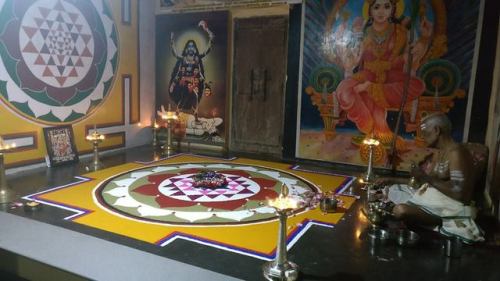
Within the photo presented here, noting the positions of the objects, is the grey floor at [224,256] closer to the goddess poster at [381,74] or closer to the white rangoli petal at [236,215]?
the white rangoli petal at [236,215]

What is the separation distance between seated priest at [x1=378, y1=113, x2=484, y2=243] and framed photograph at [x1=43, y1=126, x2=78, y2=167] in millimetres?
4112

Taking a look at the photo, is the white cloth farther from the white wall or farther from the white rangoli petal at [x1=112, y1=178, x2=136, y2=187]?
the white wall

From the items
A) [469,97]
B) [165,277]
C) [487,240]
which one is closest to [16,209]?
[165,277]

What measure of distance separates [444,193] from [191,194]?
2316 millimetres

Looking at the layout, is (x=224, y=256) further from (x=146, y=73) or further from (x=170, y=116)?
(x=146, y=73)

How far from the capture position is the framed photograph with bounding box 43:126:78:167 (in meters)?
4.98

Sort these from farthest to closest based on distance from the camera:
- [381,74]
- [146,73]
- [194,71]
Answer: [146,73] → [194,71] → [381,74]

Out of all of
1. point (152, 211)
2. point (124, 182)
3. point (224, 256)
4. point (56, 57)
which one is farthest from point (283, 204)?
point (56, 57)

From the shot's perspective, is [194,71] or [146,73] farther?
[146,73]

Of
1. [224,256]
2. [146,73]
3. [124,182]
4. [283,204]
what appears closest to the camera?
[283,204]

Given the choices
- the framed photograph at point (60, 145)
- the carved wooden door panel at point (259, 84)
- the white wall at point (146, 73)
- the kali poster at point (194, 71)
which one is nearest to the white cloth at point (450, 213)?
the carved wooden door panel at point (259, 84)

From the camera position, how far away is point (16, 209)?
11.2 feet

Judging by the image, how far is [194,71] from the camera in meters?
6.59

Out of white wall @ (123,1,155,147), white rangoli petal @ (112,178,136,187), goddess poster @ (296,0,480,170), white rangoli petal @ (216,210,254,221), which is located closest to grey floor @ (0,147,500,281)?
white rangoli petal @ (216,210,254,221)
